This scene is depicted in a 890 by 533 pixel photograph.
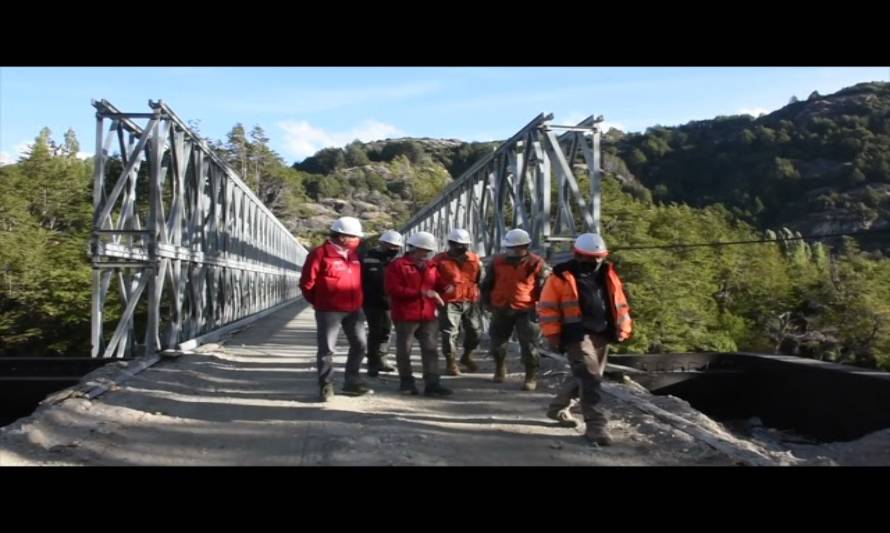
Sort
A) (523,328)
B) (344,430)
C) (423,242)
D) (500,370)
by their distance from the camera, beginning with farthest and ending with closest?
1. (500,370)
2. (523,328)
3. (423,242)
4. (344,430)

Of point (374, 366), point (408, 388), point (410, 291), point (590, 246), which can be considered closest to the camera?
point (590, 246)

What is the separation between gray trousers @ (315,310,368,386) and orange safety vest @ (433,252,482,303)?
1735 mm

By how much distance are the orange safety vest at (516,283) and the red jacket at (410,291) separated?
3.04 ft

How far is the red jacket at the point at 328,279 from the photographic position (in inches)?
296

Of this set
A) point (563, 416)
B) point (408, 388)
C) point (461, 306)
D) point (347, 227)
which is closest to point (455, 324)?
point (461, 306)

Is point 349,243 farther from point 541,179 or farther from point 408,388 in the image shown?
point 541,179

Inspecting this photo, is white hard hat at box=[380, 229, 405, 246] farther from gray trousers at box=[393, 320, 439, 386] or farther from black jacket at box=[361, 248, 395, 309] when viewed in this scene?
gray trousers at box=[393, 320, 439, 386]

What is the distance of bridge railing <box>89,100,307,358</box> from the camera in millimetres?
10750

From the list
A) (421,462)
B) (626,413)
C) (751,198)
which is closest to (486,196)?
(626,413)

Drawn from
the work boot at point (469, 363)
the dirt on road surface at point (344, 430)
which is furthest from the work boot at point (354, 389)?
the work boot at point (469, 363)

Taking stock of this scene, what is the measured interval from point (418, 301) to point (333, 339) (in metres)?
1.08

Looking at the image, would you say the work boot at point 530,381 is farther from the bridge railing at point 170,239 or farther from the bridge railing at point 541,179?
the bridge railing at point 170,239

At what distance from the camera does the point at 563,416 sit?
6.74m

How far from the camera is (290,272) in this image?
137ft
